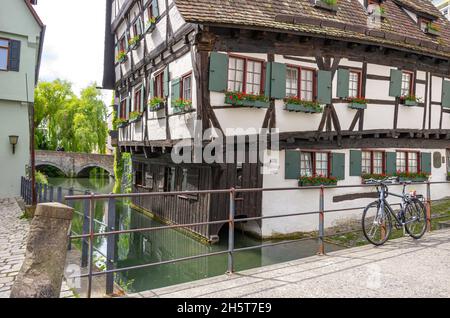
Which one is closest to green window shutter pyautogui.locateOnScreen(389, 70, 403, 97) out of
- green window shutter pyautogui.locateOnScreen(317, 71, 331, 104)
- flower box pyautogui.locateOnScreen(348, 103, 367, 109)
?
flower box pyautogui.locateOnScreen(348, 103, 367, 109)

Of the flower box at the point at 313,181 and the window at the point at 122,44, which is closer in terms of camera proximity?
the flower box at the point at 313,181

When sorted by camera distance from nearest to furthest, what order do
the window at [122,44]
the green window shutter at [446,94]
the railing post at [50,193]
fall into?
the railing post at [50,193] → the green window shutter at [446,94] → the window at [122,44]

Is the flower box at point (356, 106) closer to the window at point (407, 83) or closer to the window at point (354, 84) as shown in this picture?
the window at point (354, 84)

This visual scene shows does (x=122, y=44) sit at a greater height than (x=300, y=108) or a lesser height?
greater

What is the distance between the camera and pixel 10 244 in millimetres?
6934

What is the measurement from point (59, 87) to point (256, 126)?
2926 cm

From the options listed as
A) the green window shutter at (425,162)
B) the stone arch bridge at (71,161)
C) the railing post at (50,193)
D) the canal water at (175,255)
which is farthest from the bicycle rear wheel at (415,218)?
the stone arch bridge at (71,161)

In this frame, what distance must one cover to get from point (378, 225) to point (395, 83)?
8.36 m

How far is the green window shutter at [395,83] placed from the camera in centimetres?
1317

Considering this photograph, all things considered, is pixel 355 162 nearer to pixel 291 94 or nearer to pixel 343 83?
pixel 343 83

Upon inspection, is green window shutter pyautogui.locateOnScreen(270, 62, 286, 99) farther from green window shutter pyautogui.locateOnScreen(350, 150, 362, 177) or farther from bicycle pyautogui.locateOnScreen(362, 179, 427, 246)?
bicycle pyautogui.locateOnScreen(362, 179, 427, 246)

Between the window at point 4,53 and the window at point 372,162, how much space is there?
13401 millimetres

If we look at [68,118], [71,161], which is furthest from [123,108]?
[71,161]

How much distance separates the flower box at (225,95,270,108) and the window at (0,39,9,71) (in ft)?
31.6
